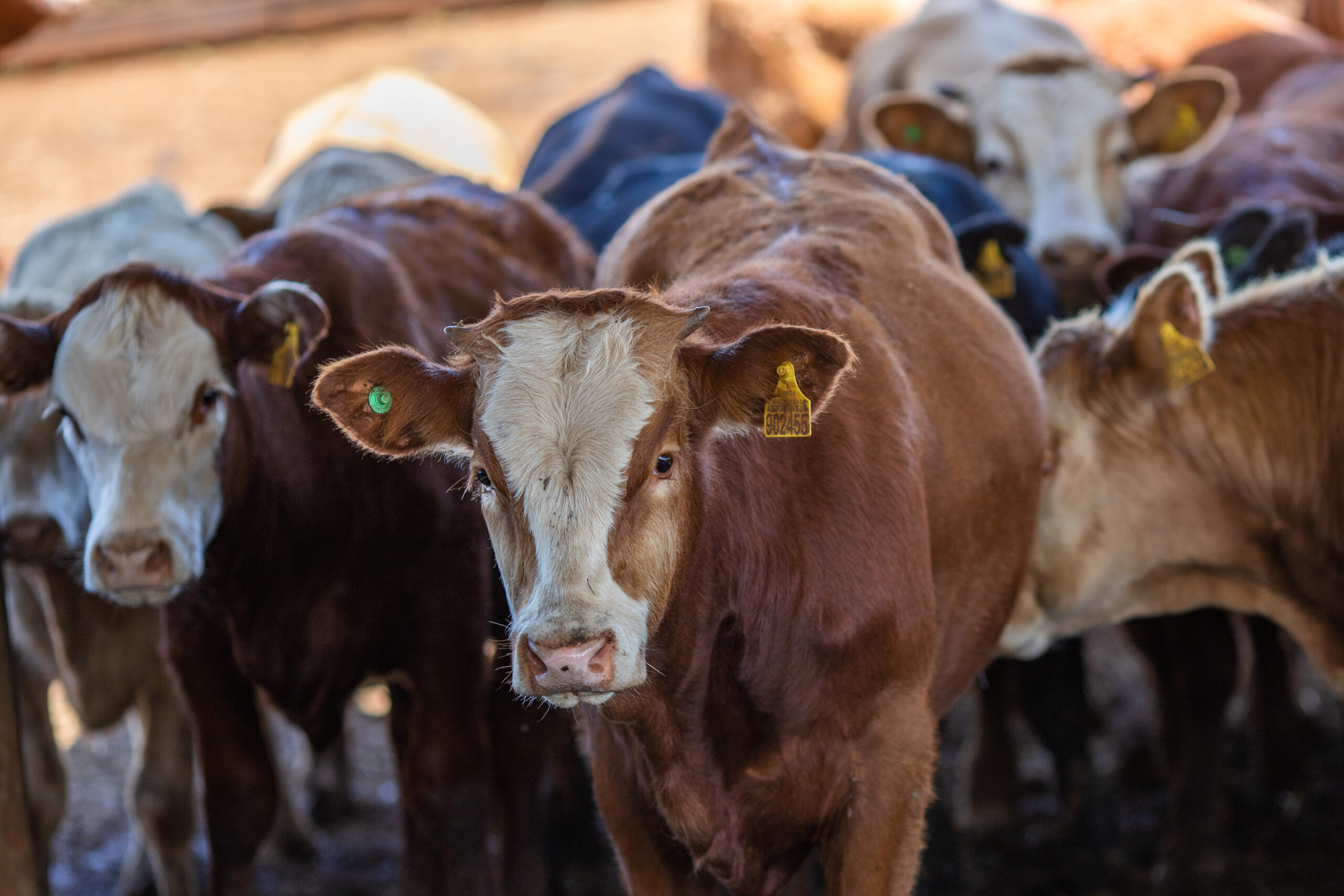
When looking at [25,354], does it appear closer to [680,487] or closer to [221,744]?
[221,744]

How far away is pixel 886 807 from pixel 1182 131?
390 cm

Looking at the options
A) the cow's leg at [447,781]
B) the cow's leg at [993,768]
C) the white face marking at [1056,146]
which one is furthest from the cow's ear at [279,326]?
the white face marking at [1056,146]

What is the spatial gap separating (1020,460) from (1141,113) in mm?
2947

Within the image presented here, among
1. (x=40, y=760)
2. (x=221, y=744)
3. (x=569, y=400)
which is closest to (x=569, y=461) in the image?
(x=569, y=400)

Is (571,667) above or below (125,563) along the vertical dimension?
above

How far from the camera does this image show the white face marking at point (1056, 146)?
16.9ft

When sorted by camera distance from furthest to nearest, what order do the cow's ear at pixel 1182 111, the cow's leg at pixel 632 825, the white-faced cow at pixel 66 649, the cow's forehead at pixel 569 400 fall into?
the cow's ear at pixel 1182 111, the white-faced cow at pixel 66 649, the cow's leg at pixel 632 825, the cow's forehead at pixel 569 400

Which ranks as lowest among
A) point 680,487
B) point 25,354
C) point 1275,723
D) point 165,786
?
point 1275,723

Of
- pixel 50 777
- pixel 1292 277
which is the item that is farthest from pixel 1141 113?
pixel 50 777

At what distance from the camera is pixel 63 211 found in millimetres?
10297

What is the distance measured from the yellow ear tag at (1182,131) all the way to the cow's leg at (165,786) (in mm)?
4165

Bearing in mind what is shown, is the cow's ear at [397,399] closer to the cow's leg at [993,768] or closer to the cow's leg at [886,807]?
the cow's leg at [886,807]

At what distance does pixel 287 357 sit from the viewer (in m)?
3.09

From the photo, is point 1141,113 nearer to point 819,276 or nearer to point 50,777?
point 819,276
